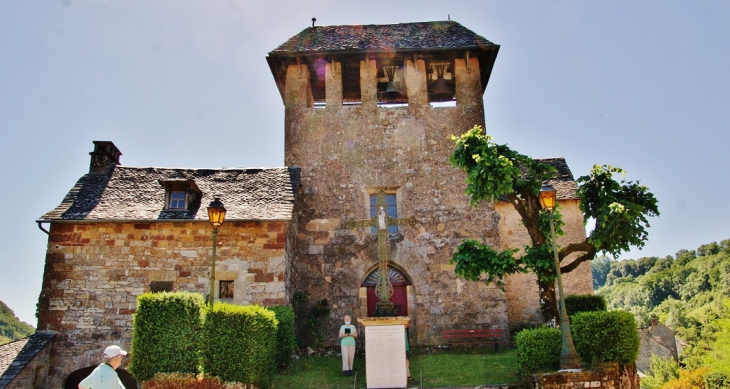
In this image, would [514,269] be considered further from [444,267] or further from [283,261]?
[283,261]

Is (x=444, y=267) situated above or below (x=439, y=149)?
below

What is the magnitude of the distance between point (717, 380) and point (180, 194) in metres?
27.1

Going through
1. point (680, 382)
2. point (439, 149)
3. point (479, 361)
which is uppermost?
point (439, 149)

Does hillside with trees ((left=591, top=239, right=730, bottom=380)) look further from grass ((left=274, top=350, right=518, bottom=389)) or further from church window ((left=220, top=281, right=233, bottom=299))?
church window ((left=220, top=281, right=233, bottom=299))

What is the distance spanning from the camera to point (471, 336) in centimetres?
1609

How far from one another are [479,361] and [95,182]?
40.3 feet

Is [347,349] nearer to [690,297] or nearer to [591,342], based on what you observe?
[591,342]

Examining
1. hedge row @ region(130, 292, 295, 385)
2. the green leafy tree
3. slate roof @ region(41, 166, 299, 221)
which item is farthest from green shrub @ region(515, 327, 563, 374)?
the green leafy tree

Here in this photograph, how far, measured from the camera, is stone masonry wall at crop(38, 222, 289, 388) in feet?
46.7

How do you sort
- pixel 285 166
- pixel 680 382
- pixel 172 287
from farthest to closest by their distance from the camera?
pixel 680 382
pixel 285 166
pixel 172 287

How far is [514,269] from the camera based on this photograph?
1248cm

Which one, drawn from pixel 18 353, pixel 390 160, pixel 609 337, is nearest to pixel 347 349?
pixel 609 337

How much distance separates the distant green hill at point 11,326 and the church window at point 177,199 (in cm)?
3880

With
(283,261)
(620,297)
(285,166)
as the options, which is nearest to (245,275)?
(283,261)
